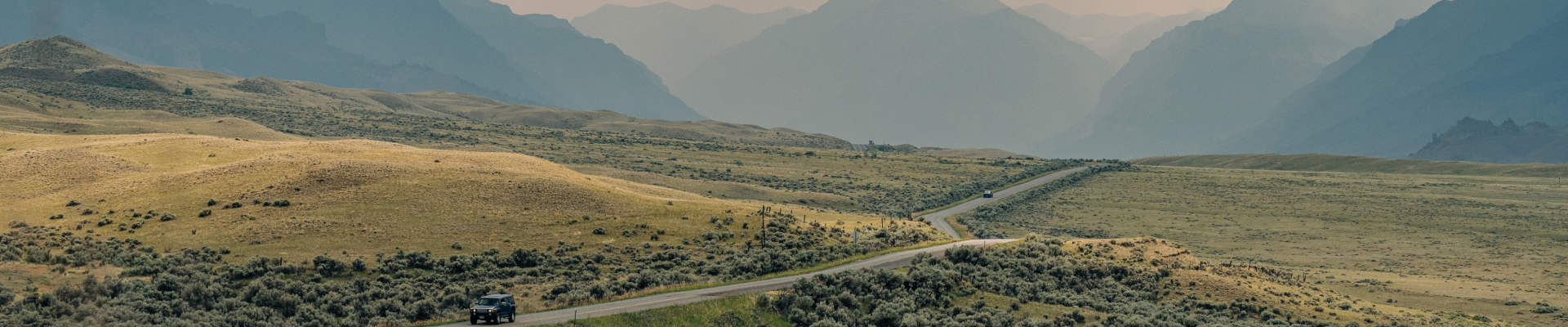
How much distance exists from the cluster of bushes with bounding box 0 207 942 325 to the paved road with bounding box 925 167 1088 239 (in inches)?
1178

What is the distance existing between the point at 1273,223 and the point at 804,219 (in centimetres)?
5956

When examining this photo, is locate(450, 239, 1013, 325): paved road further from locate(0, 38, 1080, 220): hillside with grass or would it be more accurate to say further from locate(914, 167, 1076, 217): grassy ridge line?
locate(0, 38, 1080, 220): hillside with grass

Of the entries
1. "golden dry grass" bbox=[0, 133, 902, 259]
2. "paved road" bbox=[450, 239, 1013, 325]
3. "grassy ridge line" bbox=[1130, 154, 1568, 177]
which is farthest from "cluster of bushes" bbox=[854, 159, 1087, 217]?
"grassy ridge line" bbox=[1130, 154, 1568, 177]

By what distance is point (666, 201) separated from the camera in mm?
56500

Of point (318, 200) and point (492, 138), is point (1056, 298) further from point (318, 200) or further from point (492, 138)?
point (492, 138)

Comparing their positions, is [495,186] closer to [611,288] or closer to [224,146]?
[611,288]

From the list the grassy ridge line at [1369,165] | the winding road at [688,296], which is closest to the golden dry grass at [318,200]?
the winding road at [688,296]

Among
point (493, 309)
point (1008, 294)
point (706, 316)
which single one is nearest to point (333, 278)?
point (493, 309)

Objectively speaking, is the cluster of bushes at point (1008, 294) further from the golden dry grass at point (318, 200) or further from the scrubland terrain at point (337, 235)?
the golden dry grass at point (318, 200)

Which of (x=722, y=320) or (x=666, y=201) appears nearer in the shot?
(x=722, y=320)

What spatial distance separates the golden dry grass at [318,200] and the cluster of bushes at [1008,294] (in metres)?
17.1

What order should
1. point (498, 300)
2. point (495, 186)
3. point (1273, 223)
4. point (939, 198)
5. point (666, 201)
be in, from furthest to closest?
point (939, 198)
point (1273, 223)
point (666, 201)
point (495, 186)
point (498, 300)

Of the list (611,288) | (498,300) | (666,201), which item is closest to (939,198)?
(666,201)

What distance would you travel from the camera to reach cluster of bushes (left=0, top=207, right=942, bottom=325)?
28.4 meters
